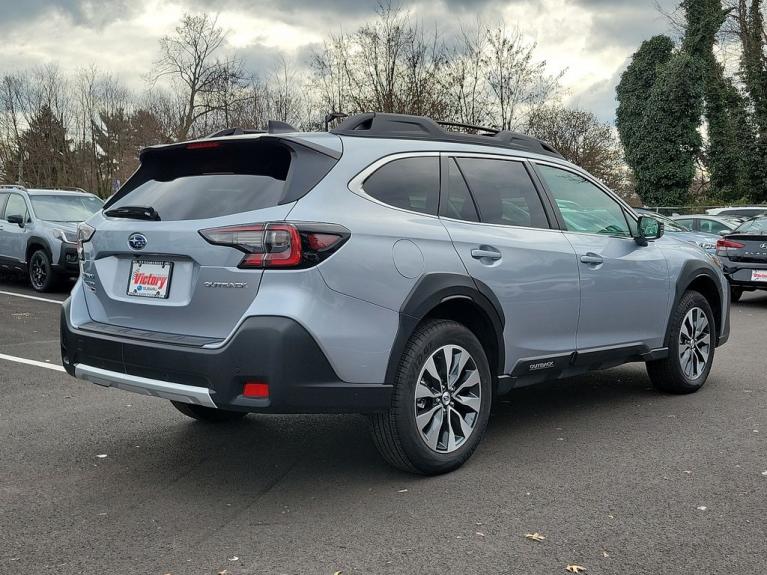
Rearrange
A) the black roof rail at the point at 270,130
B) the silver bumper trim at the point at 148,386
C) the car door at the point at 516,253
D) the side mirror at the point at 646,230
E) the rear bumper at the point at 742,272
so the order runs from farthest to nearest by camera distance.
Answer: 1. the rear bumper at the point at 742,272
2. the side mirror at the point at 646,230
3. the car door at the point at 516,253
4. the black roof rail at the point at 270,130
5. the silver bumper trim at the point at 148,386

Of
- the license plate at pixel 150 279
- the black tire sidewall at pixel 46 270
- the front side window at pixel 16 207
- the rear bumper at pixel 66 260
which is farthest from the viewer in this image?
the front side window at pixel 16 207

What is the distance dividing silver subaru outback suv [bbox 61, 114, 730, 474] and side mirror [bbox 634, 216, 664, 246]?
26.0 inches

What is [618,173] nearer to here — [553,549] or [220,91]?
[220,91]

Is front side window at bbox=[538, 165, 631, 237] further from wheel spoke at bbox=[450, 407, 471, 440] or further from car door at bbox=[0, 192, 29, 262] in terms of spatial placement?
car door at bbox=[0, 192, 29, 262]

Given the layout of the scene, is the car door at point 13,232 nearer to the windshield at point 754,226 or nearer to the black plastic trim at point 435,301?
the black plastic trim at point 435,301

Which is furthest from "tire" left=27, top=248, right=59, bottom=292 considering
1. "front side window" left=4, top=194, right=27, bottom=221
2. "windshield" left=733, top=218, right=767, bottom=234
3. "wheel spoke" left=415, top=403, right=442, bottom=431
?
"windshield" left=733, top=218, right=767, bottom=234

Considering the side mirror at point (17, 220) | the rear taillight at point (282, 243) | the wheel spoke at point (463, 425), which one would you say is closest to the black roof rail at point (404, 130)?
the rear taillight at point (282, 243)

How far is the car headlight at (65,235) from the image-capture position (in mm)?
13406

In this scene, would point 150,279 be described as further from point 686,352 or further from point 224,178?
point 686,352

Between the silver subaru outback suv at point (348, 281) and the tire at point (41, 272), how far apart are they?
9.23 m

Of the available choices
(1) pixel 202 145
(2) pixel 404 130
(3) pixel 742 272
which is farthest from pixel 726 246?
(1) pixel 202 145

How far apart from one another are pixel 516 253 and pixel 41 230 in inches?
441

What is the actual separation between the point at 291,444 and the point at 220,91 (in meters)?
35.7

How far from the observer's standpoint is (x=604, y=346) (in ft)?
17.7
